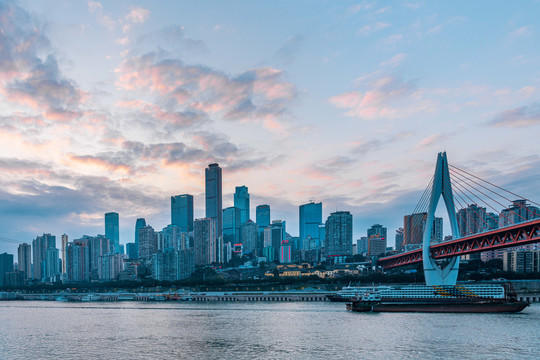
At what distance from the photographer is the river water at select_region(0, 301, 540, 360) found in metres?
34.8

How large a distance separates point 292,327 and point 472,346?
1947cm

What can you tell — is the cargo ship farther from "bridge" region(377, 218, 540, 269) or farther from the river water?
"bridge" region(377, 218, 540, 269)

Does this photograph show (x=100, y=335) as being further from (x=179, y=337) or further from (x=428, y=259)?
(x=428, y=259)

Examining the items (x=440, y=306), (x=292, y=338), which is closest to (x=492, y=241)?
(x=440, y=306)

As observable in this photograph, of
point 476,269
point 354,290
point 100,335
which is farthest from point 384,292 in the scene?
point 476,269

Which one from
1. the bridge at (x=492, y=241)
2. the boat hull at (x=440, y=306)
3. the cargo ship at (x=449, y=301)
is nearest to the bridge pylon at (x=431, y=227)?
the bridge at (x=492, y=241)

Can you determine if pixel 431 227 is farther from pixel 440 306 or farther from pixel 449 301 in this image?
pixel 440 306

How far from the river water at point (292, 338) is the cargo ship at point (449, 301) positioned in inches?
151

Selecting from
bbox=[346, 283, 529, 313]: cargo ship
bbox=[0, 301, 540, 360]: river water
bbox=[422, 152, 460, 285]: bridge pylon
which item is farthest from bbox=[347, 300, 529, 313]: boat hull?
bbox=[422, 152, 460, 285]: bridge pylon

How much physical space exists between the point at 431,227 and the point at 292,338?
110 feet

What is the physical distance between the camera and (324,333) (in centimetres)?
4428

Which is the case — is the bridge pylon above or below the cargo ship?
above

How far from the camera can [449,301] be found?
63.4m

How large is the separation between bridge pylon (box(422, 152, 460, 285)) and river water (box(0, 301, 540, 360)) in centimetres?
851
